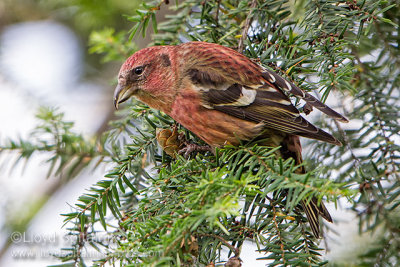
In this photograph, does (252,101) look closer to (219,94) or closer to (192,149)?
(219,94)

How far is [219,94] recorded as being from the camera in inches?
106

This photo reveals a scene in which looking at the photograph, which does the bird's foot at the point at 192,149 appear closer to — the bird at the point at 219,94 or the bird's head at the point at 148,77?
the bird at the point at 219,94

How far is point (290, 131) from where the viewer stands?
2.41 meters

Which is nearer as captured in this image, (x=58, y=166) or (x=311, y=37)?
(x=311, y=37)

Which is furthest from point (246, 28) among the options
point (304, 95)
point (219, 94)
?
point (304, 95)

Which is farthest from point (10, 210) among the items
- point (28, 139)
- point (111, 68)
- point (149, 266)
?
point (149, 266)

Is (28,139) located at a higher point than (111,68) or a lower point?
lower

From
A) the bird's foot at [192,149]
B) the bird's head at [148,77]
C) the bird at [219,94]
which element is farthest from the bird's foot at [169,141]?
the bird's head at [148,77]

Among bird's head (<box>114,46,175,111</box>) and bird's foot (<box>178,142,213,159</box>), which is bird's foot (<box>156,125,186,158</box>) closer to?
bird's foot (<box>178,142,213,159</box>)

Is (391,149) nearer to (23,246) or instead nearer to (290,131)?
(290,131)

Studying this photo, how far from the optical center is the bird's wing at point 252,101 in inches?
95.7

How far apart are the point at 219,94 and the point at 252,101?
22cm

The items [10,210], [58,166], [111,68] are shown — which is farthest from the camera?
[111,68]

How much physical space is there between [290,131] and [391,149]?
595mm
